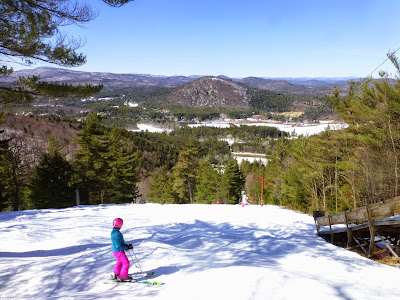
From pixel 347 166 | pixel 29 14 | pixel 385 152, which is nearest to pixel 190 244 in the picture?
pixel 29 14

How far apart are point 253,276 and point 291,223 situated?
30.3 feet

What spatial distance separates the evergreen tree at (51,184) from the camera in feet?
79.2

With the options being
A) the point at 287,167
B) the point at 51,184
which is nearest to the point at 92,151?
the point at 51,184

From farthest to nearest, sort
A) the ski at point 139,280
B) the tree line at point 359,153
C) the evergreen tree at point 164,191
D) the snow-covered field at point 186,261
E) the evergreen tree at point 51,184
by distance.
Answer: the evergreen tree at point 164,191
the evergreen tree at point 51,184
the tree line at point 359,153
the ski at point 139,280
the snow-covered field at point 186,261

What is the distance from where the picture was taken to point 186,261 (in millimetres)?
6594

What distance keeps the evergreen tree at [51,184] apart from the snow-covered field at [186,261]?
12.7 metres

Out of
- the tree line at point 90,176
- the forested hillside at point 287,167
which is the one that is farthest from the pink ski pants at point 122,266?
the tree line at point 90,176

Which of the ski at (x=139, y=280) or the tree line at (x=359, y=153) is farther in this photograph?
the tree line at (x=359, y=153)

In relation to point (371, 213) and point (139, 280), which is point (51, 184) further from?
point (371, 213)

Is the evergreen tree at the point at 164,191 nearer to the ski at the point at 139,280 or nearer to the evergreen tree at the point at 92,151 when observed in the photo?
the evergreen tree at the point at 92,151

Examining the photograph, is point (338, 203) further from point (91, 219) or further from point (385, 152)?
point (91, 219)

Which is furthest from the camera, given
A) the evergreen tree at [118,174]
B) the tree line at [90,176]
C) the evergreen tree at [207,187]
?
the evergreen tree at [207,187]

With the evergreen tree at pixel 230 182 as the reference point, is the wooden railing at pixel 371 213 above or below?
above

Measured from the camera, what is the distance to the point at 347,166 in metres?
16.3
